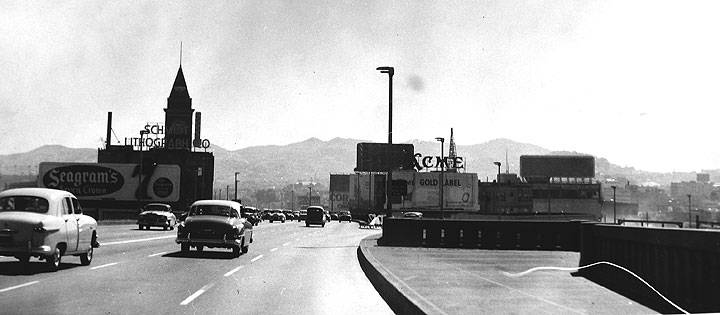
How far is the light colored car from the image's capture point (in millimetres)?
14711

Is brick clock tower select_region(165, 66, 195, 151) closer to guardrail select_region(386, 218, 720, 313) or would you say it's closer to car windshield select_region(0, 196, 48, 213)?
guardrail select_region(386, 218, 720, 313)

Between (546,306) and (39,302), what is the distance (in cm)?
768

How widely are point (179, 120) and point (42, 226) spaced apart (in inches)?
4718

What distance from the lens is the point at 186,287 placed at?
13.6 m

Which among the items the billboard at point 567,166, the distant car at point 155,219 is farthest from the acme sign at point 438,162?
the distant car at point 155,219

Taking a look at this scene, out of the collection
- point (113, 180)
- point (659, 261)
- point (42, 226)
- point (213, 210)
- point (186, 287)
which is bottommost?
point (186, 287)

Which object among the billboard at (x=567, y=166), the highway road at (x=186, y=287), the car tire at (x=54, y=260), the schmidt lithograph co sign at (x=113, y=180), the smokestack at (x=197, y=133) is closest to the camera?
the highway road at (x=186, y=287)

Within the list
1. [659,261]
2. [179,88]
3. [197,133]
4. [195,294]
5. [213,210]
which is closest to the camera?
[659,261]

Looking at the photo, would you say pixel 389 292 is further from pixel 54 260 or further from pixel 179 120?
pixel 179 120

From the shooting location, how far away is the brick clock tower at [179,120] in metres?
127

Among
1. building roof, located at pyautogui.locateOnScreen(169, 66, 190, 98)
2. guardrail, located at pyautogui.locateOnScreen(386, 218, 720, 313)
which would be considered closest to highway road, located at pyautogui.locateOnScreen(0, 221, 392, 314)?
guardrail, located at pyautogui.locateOnScreen(386, 218, 720, 313)

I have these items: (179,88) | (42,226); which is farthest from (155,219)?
(179,88)

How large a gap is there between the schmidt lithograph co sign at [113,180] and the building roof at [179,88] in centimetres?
3062

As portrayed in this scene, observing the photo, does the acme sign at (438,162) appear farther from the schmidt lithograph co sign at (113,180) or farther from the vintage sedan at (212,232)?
the vintage sedan at (212,232)
